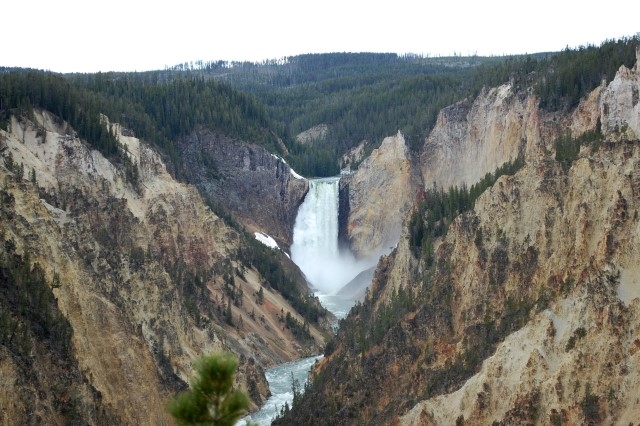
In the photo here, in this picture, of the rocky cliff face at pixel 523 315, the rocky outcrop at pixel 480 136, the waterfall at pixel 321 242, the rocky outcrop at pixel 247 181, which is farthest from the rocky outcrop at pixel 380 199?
the rocky cliff face at pixel 523 315

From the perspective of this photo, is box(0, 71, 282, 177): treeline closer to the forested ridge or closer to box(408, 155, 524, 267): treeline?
the forested ridge

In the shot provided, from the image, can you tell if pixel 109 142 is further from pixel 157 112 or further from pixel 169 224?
pixel 157 112

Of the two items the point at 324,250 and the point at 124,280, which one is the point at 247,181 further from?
the point at 124,280

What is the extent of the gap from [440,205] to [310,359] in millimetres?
17073

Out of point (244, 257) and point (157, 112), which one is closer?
point (244, 257)

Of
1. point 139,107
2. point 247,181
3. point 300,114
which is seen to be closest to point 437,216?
point 139,107

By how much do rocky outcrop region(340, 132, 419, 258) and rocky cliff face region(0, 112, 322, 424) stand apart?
96.6 ft

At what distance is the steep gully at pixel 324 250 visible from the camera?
124188 millimetres

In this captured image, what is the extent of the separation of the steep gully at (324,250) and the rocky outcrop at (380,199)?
1918 mm

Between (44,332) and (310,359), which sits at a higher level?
(44,332)

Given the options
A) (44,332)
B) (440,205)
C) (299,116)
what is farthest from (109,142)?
(299,116)

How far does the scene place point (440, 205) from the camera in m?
77.7

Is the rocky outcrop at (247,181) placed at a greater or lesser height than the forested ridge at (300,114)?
lesser

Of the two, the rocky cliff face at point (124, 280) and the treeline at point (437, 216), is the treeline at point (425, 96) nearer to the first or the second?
the treeline at point (437, 216)
